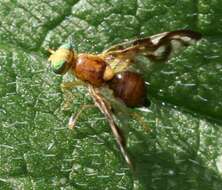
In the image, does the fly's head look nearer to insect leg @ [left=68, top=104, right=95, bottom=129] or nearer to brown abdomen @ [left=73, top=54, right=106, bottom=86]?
brown abdomen @ [left=73, top=54, right=106, bottom=86]

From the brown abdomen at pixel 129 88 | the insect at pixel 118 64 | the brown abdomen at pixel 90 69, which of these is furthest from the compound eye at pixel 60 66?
the brown abdomen at pixel 129 88

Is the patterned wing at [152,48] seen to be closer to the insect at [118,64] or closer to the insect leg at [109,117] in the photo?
the insect at [118,64]

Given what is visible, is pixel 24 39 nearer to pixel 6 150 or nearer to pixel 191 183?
pixel 6 150

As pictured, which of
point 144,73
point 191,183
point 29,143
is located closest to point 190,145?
point 191,183

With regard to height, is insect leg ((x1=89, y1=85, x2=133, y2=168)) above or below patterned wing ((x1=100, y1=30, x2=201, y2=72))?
below

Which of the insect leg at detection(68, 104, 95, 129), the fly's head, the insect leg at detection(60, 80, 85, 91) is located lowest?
the insect leg at detection(68, 104, 95, 129)

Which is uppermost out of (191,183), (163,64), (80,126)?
(163,64)

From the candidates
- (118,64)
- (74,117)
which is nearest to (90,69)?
(118,64)

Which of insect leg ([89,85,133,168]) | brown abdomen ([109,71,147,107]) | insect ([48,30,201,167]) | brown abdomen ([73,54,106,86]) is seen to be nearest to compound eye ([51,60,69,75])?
insect ([48,30,201,167])
